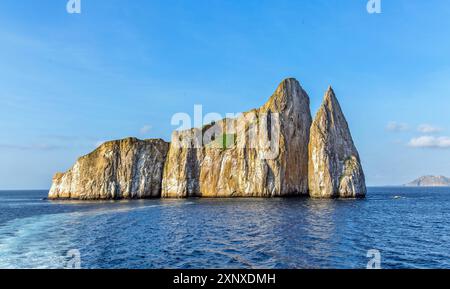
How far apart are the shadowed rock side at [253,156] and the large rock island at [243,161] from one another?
30 centimetres

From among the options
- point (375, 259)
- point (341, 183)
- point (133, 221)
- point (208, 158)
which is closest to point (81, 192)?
point (208, 158)

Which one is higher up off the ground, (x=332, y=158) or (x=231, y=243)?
(x=332, y=158)

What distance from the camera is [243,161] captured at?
107000mm

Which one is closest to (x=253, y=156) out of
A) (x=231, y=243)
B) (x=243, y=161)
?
(x=243, y=161)

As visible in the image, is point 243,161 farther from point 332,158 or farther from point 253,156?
point 332,158

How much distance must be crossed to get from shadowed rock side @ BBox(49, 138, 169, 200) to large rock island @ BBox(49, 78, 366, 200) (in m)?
0.33

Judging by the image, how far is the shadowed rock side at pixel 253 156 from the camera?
338ft

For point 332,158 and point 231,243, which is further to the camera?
point 332,158

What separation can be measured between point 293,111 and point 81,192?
77520mm

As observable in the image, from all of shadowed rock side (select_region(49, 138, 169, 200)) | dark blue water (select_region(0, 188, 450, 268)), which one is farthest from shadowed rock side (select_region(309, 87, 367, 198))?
shadowed rock side (select_region(49, 138, 169, 200))

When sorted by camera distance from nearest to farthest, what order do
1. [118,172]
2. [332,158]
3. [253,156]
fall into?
[332,158]
[253,156]
[118,172]

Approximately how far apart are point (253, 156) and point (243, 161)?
3583 millimetres

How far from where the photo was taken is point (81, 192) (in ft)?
382
